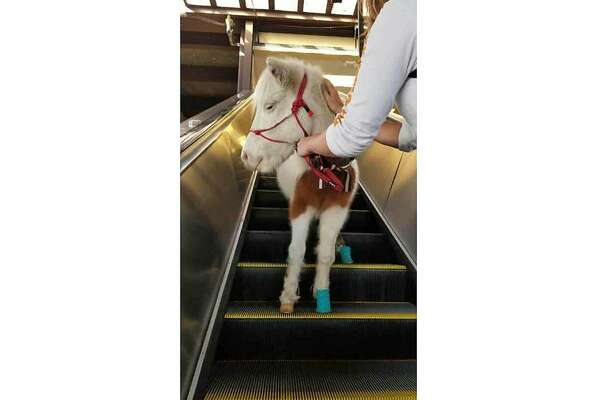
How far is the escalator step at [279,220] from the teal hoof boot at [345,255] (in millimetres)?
60

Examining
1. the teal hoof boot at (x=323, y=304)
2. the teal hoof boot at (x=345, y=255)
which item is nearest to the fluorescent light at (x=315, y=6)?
the teal hoof boot at (x=345, y=255)

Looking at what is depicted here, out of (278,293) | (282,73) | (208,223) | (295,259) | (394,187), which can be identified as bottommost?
(278,293)

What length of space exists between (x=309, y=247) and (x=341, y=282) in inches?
5.9

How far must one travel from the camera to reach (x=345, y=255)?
1330mm

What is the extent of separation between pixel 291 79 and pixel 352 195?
1.34 feet

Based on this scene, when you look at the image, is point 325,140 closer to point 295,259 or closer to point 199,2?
point 295,259

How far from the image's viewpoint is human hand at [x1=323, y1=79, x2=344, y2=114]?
1199mm

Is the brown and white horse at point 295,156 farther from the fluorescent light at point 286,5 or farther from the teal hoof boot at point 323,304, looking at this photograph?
the fluorescent light at point 286,5

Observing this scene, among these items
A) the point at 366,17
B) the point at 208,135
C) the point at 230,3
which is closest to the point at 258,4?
the point at 230,3

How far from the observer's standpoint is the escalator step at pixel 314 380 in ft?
3.83
